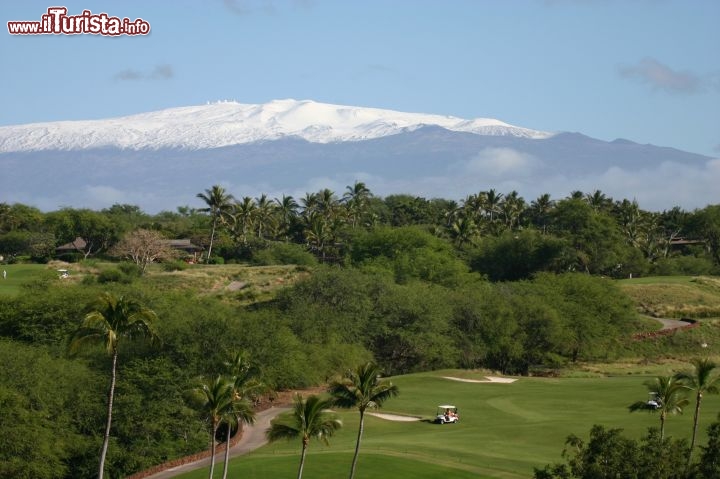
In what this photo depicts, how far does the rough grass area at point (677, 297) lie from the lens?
406 feet

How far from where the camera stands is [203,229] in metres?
186

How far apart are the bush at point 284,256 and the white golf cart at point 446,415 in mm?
83840

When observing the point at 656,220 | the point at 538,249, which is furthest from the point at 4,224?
the point at 656,220

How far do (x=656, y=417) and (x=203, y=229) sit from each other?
12867 centimetres

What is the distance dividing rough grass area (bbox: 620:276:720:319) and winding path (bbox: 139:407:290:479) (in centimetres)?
6557

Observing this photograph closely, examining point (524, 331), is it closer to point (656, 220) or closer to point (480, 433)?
point (480, 433)

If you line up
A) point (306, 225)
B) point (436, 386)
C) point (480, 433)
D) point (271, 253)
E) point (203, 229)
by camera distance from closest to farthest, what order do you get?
1. point (480, 433)
2. point (436, 386)
3. point (271, 253)
4. point (306, 225)
5. point (203, 229)

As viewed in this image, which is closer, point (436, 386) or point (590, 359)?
point (436, 386)

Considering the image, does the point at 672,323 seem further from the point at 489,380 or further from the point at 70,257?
the point at 70,257

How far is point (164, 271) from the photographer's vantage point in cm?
13888

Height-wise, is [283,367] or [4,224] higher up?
[4,224]

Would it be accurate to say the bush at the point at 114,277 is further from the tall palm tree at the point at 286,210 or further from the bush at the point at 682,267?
the bush at the point at 682,267

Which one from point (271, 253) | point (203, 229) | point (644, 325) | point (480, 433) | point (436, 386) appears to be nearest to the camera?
point (480, 433)

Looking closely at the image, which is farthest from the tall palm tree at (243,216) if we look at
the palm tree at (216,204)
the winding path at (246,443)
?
the winding path at (246,443)
